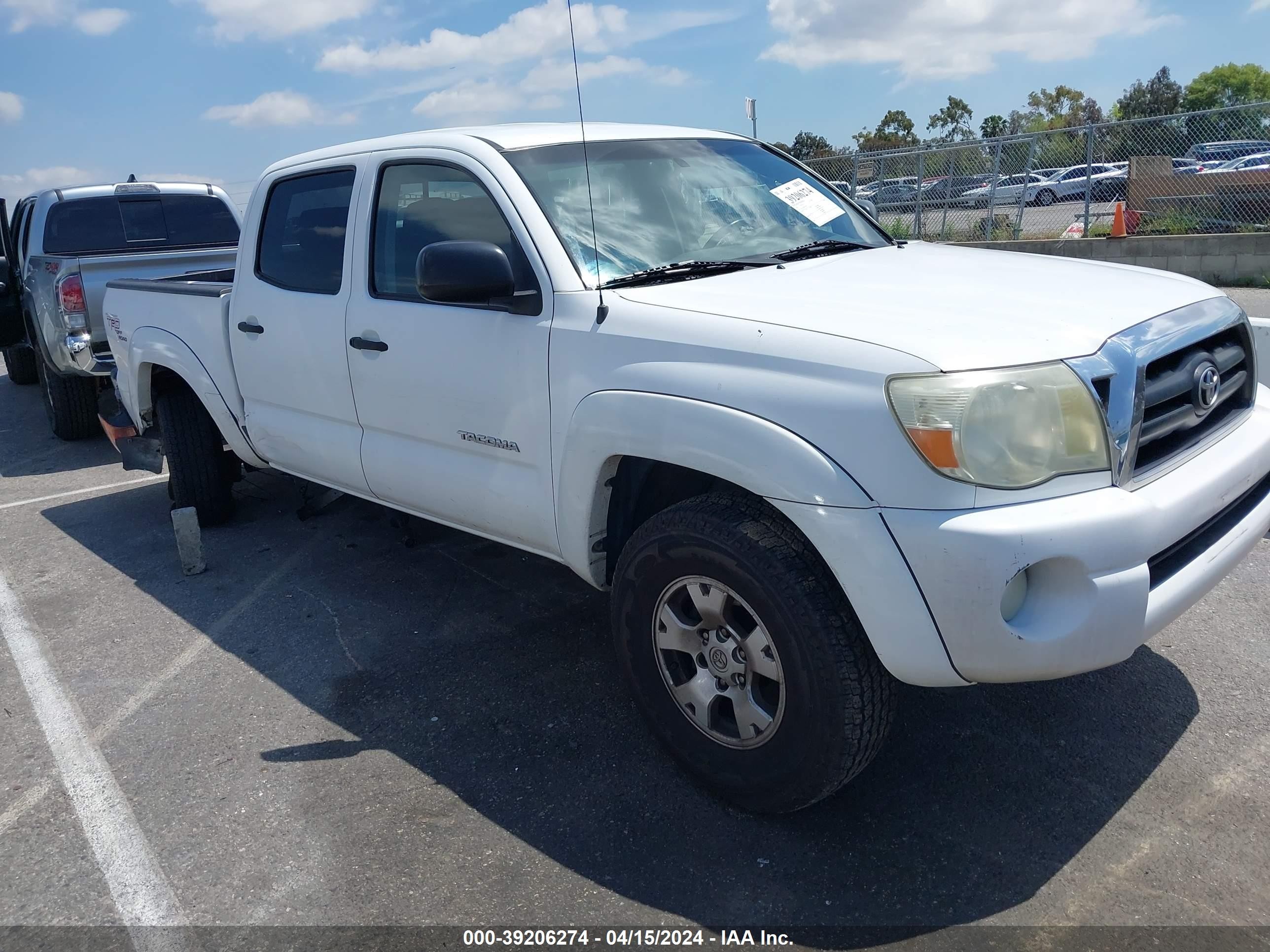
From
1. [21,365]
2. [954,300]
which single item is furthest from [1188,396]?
[21,365]

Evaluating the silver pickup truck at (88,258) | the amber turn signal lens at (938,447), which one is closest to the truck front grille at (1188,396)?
the amber turn signal lens at (938,447)

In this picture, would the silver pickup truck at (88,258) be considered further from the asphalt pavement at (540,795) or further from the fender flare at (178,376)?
the asphalt pavement at (540,795)

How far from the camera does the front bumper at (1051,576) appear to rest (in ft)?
7.56

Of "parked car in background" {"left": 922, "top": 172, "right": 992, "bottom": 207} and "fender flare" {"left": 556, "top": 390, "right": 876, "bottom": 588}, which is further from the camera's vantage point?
"parked car in background" {"left": 922, "top": 172, "right": 992, "bottom": 207}

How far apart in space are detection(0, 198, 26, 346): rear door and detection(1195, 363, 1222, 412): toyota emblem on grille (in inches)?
367

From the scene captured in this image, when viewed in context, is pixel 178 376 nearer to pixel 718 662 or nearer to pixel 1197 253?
pixel 718 662

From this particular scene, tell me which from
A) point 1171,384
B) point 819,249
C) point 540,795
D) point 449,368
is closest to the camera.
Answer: point 1171,384

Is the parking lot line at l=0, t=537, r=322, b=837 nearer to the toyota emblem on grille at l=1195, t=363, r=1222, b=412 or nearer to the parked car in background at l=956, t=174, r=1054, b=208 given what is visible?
the toyota emblem on grille at l=1195, t=363, r=1222, b=412

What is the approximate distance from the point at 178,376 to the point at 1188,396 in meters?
5.00

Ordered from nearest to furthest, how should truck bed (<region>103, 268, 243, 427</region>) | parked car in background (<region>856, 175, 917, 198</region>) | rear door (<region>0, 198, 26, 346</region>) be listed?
truck bed (<region>103, 268, 243, 427</region>), rear door (<region>0, 198, 26, 346</region>), parked car in background (<region>856, 175, 917, 198</region>)

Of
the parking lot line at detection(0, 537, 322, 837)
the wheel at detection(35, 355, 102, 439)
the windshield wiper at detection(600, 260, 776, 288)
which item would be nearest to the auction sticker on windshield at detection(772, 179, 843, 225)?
the windshield wiper at detection(600, 260, 776, 288)

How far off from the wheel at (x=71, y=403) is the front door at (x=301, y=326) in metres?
4.55

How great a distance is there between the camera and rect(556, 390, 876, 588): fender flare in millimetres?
2479

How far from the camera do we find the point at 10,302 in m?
9.38
